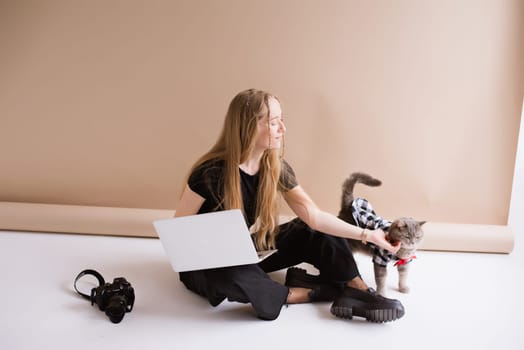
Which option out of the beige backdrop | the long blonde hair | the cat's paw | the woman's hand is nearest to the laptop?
the long blonde hair

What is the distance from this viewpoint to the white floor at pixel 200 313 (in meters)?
1.80

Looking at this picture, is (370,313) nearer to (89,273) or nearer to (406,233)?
(406,233)

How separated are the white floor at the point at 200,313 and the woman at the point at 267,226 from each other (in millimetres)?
65

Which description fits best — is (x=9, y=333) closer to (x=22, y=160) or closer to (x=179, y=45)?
(x=22, y=160)

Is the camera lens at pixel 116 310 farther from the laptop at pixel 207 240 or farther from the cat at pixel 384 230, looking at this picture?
the cat at pixel 384 230

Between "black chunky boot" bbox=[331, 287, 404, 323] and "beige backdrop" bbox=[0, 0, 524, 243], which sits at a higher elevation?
"beige backdrop" bbox=[0, 0, 524, 243]

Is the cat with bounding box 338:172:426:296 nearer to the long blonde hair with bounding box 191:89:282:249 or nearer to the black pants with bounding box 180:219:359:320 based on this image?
the black pants with bounding box 180:219:359:320

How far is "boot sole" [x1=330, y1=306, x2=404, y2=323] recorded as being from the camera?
1.91m

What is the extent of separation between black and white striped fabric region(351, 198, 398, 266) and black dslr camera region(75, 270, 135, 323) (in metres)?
0.89

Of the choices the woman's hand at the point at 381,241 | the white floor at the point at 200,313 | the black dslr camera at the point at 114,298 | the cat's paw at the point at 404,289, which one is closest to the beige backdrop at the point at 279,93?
the white floor at the point at 200,313

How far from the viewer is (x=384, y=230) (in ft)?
6.96

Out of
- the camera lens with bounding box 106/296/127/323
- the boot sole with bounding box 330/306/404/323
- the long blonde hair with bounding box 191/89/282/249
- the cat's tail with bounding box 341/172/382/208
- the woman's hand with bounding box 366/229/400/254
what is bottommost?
the boot sole with bounding box 330/306/404/323

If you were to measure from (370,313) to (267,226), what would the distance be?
0.50 metres

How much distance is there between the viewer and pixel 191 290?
2195 millimetres
